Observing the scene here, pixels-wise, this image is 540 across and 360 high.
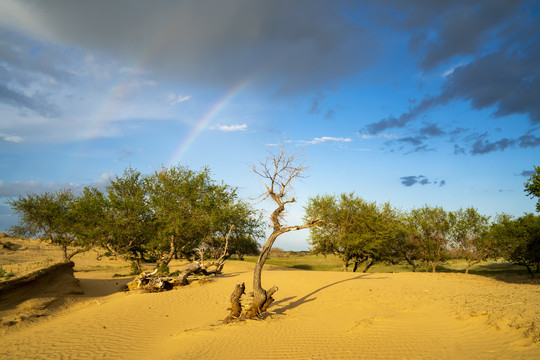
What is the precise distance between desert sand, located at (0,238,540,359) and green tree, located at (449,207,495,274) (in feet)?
77.0

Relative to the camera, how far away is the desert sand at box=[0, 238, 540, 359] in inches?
348

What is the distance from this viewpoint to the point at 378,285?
64.1ft

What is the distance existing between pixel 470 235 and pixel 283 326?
35.3 m

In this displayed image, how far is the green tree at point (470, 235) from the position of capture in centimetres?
3788

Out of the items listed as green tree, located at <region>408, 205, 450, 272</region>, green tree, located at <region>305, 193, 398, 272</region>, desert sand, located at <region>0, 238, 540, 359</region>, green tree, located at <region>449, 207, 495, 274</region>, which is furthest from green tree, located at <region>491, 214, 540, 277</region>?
desert sand, located at <region>0, 238, 540, 359</region>

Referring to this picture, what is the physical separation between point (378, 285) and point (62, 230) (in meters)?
29.7

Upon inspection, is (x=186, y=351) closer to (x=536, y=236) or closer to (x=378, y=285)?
(x=378, y=285)

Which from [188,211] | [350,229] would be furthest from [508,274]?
[188,211]

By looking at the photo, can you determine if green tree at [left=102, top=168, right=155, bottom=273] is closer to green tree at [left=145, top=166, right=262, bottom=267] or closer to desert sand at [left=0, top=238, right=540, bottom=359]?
green tree at [left=145, top=166, right=262, bottom=267]

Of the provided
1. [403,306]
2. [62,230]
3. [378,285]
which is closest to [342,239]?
[378,285]

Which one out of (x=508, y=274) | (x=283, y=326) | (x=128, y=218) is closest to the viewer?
(x=283, y=326)

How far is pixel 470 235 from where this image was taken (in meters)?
38.4

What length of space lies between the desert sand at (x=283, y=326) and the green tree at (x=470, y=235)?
2346cm

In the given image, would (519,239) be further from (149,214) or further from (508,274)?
(149,214)
